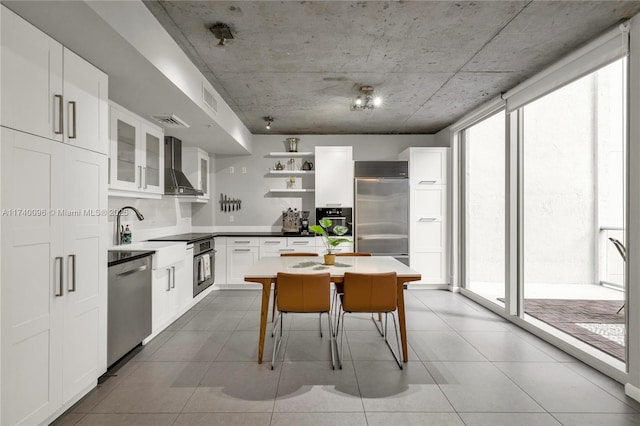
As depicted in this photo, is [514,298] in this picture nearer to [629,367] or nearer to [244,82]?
[629,367]

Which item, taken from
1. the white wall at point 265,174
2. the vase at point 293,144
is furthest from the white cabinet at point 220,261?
the vase at point 293,144

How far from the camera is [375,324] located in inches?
146

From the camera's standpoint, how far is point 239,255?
5.36 m

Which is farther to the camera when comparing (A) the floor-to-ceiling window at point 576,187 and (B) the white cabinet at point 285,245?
(A) the floor-to-ceiling window at point 576,187

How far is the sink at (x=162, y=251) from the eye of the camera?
329cm

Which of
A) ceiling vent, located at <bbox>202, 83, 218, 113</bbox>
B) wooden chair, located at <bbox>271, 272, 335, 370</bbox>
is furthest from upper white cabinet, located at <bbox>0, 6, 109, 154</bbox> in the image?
wooden chair, located at <bbox>271, 272, 335, 370</bbox>

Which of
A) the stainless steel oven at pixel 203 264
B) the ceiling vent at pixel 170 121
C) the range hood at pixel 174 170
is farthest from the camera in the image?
the stainless steel oven at pixel 203 264

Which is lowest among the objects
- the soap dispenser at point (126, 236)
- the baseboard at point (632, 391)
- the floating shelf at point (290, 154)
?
the baseboard at point (632, 391)

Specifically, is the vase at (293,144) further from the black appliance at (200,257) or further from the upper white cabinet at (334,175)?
the black appliance at (200,257)

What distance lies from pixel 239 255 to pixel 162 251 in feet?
6.72

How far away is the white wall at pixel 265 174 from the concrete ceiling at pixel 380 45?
66.4 inches

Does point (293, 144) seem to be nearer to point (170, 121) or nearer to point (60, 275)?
point (170, 121)

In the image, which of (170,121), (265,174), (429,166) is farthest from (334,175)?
(170,121)

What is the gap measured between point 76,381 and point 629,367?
371 centimetres
